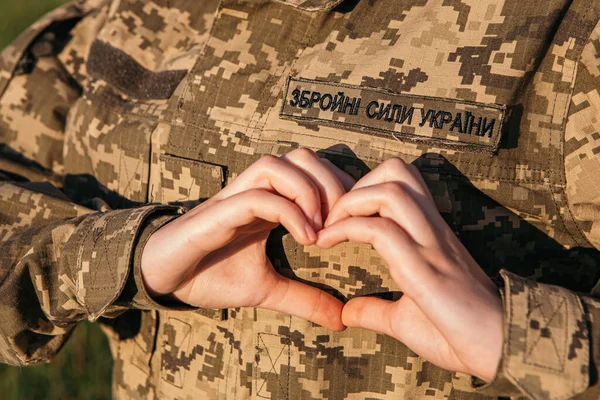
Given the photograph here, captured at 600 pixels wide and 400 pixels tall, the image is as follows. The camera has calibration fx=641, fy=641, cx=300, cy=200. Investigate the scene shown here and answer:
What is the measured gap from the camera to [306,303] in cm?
146

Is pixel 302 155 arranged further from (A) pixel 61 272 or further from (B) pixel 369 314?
(A) pixel 61 272

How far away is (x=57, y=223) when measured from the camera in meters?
1.66

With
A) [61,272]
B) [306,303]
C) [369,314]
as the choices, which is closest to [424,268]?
[369,314]

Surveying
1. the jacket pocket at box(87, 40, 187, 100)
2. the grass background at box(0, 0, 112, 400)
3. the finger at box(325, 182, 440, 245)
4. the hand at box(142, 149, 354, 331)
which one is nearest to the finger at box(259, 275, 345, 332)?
the hand at box(142, 149, 354, 331)

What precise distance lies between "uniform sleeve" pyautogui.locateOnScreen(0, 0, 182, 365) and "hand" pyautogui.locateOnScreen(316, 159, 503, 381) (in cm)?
52

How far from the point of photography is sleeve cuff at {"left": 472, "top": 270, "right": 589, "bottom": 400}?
113 cm

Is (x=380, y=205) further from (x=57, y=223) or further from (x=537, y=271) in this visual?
(x=57, y=223)

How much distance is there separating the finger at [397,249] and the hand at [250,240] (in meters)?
0.09

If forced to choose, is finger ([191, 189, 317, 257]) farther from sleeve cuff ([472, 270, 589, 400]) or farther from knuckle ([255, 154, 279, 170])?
sleeve cuff ([472, 270, 589, 400])

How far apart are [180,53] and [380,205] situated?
3.24ft

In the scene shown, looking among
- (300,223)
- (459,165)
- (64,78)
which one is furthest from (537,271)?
(64,78)

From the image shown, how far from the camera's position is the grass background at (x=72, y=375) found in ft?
10.5

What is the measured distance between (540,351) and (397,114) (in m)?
0.60

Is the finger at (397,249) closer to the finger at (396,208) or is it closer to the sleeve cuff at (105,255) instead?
the finger at (396,208)
